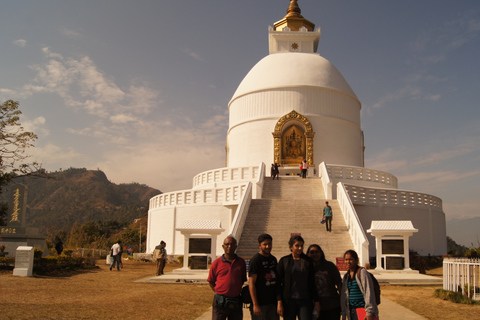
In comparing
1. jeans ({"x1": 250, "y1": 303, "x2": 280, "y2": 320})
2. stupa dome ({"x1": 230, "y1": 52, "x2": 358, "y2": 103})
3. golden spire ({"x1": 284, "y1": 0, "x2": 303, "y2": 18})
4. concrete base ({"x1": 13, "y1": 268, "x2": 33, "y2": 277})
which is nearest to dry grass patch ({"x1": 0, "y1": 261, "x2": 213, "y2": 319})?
concrete base ({"x1": 13, "y1": 268, "x2": 33, "y2": 277})

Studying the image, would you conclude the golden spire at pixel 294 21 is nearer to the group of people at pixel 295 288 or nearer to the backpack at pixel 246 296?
the group of people at pixel 295 288


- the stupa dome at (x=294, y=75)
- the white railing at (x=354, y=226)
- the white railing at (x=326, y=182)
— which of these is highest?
the stupa dome at (x=294, y=75)

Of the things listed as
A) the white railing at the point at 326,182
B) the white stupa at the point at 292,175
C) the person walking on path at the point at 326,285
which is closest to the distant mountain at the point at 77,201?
the white stupa at the point at 292,175

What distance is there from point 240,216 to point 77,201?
92.1 m

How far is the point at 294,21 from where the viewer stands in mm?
33969

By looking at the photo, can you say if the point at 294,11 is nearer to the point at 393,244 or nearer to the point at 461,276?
the point at 393,244

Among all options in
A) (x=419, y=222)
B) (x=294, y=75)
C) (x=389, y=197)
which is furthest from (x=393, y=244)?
(x=294, y=75)

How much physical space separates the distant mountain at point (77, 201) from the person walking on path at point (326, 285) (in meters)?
79.1

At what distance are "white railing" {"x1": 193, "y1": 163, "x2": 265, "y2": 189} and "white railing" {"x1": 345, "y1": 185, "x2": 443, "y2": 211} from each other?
4.87 m

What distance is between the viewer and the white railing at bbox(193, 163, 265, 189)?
2414 centimetres

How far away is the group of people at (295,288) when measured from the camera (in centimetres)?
534

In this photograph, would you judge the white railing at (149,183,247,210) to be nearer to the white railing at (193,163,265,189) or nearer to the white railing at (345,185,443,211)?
the white railing at (193,163,265,189)

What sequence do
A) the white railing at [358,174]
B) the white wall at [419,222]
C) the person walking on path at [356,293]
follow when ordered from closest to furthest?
the person walking on path at [356,293] < the white wall at [419,222] < the white railing at [358,174]

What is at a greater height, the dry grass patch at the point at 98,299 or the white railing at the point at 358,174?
the white railing at the point at 358,174
